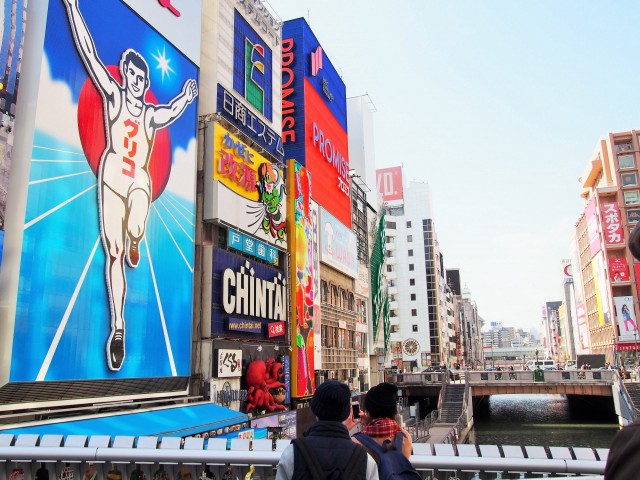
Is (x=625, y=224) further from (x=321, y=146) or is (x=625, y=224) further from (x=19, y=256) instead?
(x=19, y=256)

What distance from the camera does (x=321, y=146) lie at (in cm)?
4678

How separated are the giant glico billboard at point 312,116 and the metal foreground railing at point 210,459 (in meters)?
38.6

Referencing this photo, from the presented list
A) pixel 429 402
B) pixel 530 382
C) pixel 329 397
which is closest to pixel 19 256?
pixel 329 397

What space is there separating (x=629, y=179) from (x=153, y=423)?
249 feet

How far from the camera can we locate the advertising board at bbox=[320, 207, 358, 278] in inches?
1711

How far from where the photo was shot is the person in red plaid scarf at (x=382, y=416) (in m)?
4.50

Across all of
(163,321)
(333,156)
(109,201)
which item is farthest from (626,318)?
(109,201)

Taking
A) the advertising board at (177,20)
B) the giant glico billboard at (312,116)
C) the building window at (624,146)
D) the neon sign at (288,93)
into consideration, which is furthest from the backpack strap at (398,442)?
the building window at (624,146)

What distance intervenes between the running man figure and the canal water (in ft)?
101

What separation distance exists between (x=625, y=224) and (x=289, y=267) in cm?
5836

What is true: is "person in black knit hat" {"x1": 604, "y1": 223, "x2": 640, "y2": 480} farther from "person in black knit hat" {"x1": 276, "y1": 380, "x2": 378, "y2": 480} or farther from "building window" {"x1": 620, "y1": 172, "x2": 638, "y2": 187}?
"building window" {"x1": 620, "y1": 172, "x2": 638, "y2": 187}

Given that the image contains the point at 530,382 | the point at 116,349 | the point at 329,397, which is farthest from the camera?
the point at 530,382

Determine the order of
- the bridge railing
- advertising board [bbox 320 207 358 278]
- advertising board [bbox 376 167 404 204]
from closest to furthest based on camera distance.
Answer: advertising board [bbox 320 207 358 278], the bridge railing, advertising board [bbox 376 167 404 204]

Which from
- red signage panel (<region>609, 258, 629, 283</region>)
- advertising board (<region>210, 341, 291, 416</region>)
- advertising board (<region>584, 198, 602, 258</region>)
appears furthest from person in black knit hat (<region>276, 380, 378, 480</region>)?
advertising board (<region>584, 198, 602, 258</region>)
